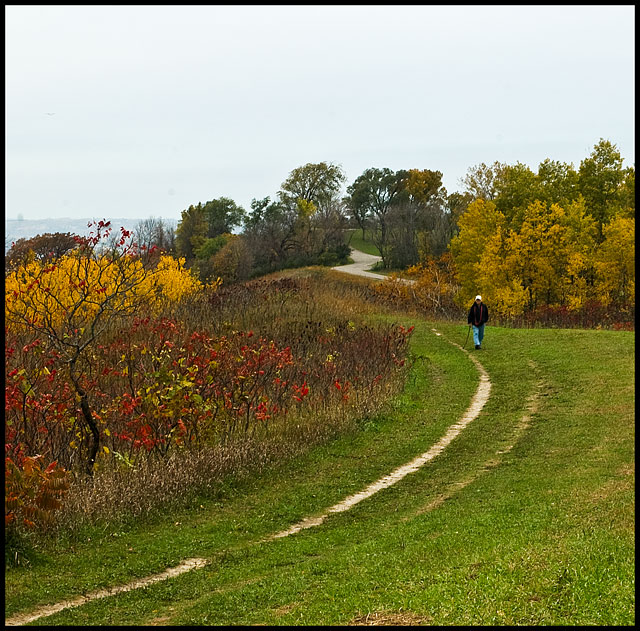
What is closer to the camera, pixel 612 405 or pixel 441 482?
pixel 441 482

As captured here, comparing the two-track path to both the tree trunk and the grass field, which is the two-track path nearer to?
the tree trunk

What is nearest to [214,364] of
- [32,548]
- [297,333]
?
[32,548]

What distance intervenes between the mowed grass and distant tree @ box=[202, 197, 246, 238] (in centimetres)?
7246

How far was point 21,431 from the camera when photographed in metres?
10.9

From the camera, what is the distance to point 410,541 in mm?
8094

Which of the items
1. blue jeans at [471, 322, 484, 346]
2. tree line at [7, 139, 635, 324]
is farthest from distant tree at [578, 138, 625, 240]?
blue jeans at [471, 322, 484, 346]

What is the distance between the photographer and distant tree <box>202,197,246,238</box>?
284ft

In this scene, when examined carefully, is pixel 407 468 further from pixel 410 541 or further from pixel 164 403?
pixel 410 541

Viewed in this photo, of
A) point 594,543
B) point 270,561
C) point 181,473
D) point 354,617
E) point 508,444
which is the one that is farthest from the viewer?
point 508,444

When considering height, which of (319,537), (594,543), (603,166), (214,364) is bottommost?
(319,537)

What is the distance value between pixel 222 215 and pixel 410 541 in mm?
80739

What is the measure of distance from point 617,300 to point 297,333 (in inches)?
838

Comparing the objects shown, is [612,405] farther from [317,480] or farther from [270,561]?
[270,561]

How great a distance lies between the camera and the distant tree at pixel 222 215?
3403 inches
